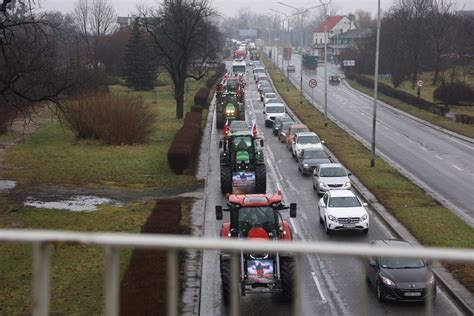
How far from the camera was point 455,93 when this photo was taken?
218ft

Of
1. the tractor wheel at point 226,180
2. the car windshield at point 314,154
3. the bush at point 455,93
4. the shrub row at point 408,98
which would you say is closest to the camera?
the tractor wheel at point 226,180

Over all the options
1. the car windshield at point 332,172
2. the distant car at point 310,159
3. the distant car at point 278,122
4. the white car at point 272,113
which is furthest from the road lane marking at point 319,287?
the white car at point 272,113

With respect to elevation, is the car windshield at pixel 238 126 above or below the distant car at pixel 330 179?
above

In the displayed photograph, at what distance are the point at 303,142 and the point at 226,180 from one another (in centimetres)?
1094

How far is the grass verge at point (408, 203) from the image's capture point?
1984 cm

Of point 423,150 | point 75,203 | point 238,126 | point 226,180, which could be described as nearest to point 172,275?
point 75,203

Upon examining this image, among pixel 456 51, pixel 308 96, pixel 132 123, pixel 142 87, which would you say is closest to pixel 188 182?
pixel 132 123

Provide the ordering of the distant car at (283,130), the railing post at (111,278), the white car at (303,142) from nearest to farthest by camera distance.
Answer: the railing post at (111,278)
the white car at (303,142)
the distant car at (283,130)

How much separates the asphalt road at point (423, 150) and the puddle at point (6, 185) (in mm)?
16551

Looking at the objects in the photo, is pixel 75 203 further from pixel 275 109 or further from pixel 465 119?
pixel 465 119

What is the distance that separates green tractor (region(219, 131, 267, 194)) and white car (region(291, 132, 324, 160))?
26.8ft

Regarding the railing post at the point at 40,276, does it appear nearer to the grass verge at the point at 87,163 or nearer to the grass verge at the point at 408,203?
the grass verge at the point at 408,203

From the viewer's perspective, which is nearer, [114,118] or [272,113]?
[114,118]

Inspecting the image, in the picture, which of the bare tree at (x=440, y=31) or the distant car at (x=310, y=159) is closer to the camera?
the distant car at (x=310, y=159)
